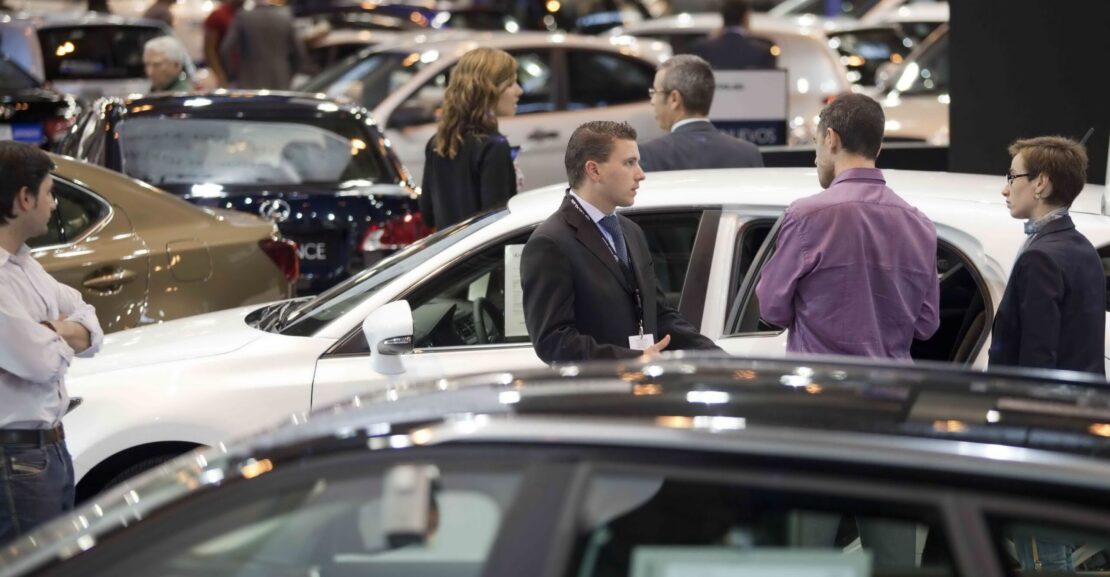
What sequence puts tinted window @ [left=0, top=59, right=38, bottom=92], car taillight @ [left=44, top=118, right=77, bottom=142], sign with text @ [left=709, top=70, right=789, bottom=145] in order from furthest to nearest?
tinted window @ [left=0, top=59, right=38, bottom=92] → car taillight @ [left=44, top=118, right=77, bottom=142] → sign with text @ [left=709, top=70, right=789, bottom=145]

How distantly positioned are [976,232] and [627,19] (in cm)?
2136

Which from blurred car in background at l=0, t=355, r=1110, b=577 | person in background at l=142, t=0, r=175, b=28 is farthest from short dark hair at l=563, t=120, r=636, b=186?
person in background at l=142, t=0, r=175, b=28

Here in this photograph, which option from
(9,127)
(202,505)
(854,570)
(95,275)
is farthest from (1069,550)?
(9,127)

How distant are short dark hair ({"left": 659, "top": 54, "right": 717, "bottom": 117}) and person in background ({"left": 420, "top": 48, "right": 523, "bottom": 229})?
729 mm

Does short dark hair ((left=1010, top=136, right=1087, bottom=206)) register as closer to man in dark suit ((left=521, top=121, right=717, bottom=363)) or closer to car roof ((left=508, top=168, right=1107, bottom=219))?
car roof ((left=508, top=168, right=1107, bottom=219))

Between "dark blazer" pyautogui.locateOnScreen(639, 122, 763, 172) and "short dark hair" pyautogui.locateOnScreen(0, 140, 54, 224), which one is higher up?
"short dark hair" pyautogui.locateOnScreen(0, 140, 54, 224)

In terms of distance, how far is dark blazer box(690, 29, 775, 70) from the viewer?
12.9 meters

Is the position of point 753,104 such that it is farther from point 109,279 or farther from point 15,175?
point 15,175

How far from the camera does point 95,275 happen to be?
24.1ft

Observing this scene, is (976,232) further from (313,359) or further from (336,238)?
(336,238)

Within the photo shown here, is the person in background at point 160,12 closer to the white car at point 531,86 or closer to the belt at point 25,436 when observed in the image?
the white car at point 531,86

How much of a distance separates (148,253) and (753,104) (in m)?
5.83

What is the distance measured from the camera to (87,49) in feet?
53.0

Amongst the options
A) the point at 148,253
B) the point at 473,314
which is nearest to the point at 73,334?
the point at 473,314
